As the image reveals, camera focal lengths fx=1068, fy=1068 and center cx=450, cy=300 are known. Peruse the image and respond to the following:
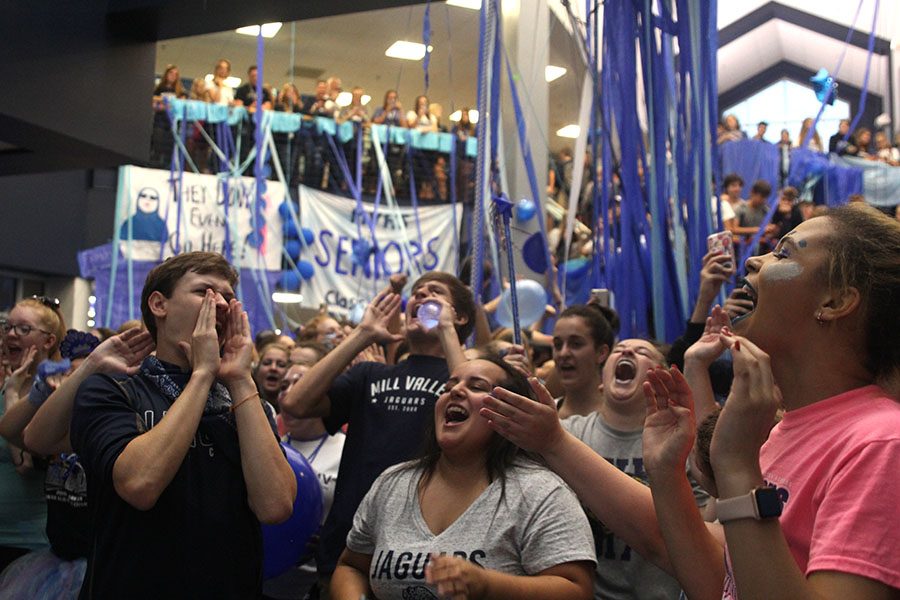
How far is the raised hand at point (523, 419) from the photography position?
6.55ft

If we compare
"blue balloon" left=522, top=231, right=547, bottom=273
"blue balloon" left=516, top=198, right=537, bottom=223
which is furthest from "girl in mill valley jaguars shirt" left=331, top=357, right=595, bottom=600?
"blue balloon" left=516, top=198, right=537, bottom=223

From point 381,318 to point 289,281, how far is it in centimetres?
826

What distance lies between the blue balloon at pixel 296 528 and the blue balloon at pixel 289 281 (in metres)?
8.27

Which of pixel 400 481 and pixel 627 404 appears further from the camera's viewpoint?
pixel 627 404

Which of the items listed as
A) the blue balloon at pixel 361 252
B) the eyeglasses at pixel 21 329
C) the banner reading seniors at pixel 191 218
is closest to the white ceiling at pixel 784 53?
the blue balloon at pixel 361 252

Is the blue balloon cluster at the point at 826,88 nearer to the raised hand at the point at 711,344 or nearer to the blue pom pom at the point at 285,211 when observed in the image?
the raised hand at the point at 711,344

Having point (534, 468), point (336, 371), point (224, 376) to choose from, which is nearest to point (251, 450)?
point (224, 376)

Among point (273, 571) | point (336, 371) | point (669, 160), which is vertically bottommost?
point (273, 571)

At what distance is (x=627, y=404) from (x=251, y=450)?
4.58 feet

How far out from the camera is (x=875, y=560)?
1336 mm

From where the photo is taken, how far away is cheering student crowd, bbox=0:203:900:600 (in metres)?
1.51

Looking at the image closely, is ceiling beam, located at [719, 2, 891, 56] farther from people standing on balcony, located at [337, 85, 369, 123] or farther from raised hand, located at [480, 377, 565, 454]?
raised hand, located at [480, 377, 565, 454]

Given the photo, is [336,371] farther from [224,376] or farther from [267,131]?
[267,131]

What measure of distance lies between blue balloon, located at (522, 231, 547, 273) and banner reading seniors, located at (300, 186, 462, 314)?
598cm
